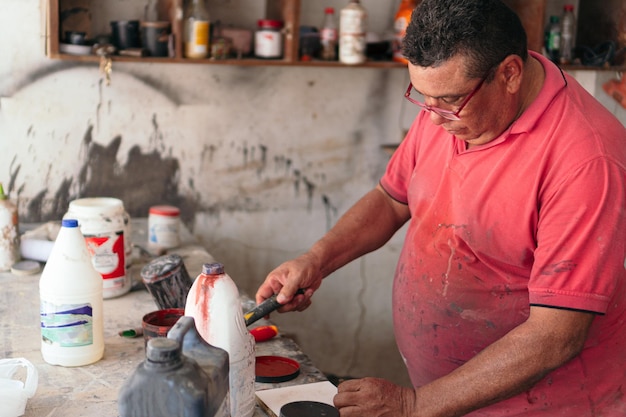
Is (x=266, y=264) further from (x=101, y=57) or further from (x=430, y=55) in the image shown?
(x=430, y=55)

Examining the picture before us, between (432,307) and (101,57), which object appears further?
(101,57)

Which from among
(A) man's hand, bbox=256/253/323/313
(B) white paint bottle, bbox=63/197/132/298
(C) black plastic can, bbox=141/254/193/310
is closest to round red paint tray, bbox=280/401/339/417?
(A) man's hand, bbox=256/253/323/313

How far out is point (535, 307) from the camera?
151 centimetres

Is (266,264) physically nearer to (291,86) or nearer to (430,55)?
(291,86)

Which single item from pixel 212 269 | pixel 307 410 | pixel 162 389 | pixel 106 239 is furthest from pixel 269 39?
pixel 162 389

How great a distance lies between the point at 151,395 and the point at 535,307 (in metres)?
0.83

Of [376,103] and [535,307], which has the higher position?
[376,103]

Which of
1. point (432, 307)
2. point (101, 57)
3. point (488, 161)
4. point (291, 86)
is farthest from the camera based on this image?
point (291, 86)

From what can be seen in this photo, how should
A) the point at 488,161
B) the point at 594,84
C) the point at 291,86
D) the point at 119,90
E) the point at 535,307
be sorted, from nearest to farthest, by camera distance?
the point at 535,307
the point at 488,161
the point at 119,90
the point at 291,86
the point at 594,84

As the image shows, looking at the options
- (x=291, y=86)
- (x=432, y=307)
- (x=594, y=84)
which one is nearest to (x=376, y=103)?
(x=291, y=86)

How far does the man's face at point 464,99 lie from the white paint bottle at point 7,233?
139 cm

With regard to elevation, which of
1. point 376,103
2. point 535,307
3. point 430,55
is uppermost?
point 430,55

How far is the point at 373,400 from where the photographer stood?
151 centimetres

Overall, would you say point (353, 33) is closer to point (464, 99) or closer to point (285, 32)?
point (285, 32)
